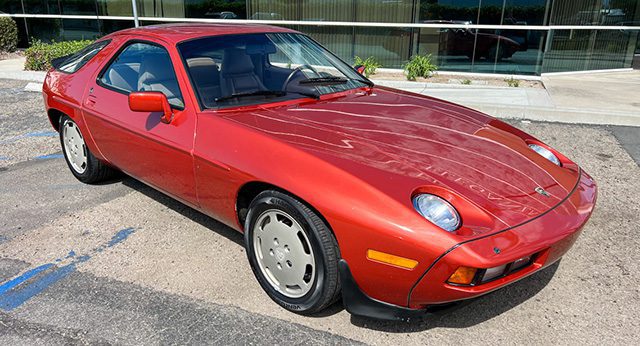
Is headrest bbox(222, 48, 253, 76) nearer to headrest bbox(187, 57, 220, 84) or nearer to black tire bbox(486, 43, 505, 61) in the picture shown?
headrest bbox(187, 57, 220, 84)

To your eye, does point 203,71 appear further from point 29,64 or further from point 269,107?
point 29,64

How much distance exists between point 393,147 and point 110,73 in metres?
2.51

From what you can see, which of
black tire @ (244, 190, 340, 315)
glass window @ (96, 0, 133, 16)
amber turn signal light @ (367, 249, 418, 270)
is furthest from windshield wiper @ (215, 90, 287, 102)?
glass window @ (96, 0, 133, 16)

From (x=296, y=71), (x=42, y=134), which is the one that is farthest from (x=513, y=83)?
(x=42, y=134)

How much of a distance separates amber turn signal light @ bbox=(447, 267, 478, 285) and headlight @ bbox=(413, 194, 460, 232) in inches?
7.2

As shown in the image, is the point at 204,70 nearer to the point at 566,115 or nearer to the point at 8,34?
the point at 566,115

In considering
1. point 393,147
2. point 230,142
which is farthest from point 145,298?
point 393,147

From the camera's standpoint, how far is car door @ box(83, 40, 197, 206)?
3.13m

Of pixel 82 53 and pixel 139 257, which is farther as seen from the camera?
pixel 82 53

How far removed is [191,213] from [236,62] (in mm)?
1306

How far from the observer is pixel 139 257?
10.9 ft

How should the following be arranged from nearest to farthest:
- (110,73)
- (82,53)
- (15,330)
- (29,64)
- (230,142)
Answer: (15,330) < (230,142) < (110,73) < (82,53) < (29,64)

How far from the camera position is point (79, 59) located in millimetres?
4391

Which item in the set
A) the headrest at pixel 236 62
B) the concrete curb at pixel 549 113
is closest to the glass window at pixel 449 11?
the concrete curb at pixel 549 113
